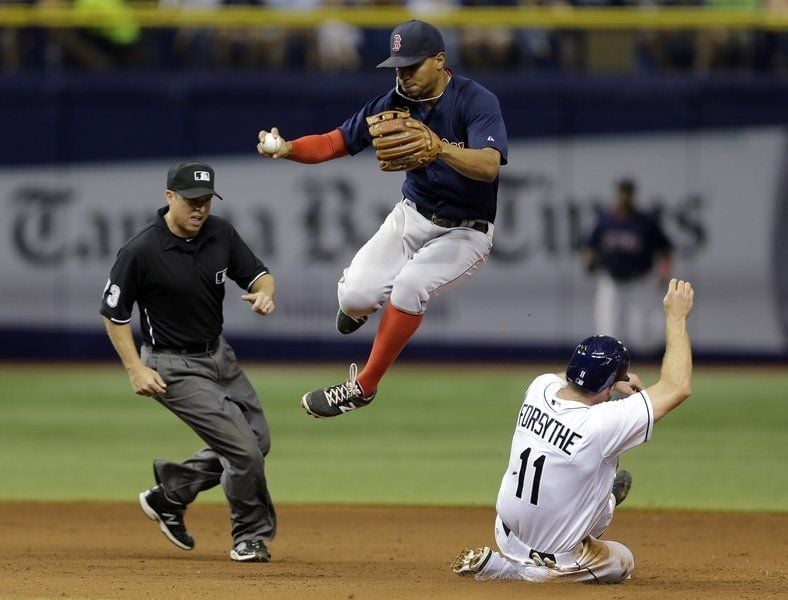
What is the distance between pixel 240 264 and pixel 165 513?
5.12 ft

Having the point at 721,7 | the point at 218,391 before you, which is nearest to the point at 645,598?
the point at 218,391

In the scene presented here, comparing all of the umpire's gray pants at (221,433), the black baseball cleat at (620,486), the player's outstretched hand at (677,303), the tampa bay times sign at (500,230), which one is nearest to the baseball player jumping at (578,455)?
the player's outstretched hand at (677,303)

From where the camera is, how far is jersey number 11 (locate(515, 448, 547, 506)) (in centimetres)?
659

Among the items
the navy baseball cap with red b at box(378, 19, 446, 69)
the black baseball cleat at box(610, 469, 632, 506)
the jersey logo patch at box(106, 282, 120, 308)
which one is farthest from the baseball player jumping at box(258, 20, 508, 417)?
the black baseball cleat at box(610, 469, 632, 506)

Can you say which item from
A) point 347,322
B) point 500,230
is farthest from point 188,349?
point 500,230

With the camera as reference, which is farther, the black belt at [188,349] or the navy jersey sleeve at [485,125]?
the black belt at [188,349]

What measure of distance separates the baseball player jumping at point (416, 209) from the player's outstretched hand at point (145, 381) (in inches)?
32.1

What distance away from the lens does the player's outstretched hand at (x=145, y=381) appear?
730cm

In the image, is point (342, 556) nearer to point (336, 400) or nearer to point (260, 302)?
point (336, 400)

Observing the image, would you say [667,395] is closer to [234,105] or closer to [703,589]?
[703,589]

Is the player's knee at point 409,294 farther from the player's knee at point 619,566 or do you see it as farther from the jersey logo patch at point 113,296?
the player's knee at point 619,566

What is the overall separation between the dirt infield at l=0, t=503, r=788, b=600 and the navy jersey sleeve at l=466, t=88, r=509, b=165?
7.18 ft

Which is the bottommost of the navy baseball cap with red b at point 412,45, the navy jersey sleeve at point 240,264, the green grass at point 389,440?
the green grass at point 389,440

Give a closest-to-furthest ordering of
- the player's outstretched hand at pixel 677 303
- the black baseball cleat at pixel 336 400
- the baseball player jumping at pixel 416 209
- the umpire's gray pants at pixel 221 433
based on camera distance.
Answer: the player's outstretched hand at pixel 677 303 → the baseball player jumping at pixel 416 209 → the black baseball cleat at pixel 336 400 → the umpire's gray pants at pixel 221 433
